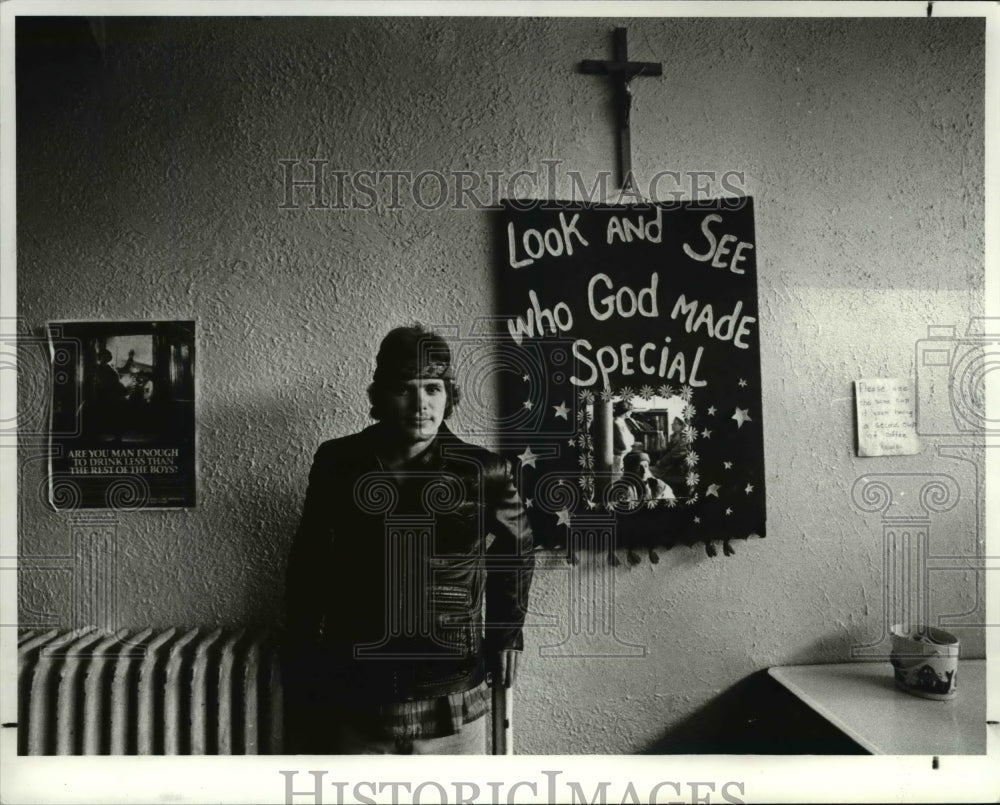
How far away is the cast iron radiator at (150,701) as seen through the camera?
1.22 metres

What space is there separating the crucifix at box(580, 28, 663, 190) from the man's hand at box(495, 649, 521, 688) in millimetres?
926

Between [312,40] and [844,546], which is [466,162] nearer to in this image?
[312,40]

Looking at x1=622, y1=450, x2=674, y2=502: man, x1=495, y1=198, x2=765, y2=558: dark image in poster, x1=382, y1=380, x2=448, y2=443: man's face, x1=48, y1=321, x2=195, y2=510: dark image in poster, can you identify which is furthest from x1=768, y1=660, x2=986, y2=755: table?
x1=48, y1=321, x2=195, y2=510: dark image in poster

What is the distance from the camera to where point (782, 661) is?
4.60ft

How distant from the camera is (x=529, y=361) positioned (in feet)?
4.49

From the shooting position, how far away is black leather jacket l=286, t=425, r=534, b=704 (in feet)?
4.24

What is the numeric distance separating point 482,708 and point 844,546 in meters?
0.78

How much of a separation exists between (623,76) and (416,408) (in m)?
0.76

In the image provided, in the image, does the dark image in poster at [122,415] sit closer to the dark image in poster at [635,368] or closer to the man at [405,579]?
the man at [405,579]

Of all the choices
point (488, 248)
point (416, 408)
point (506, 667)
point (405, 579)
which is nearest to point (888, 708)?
point (506, 667)

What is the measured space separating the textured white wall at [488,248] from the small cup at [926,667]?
9 centimetres

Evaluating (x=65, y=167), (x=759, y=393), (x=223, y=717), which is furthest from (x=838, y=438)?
(x=65, y=167)

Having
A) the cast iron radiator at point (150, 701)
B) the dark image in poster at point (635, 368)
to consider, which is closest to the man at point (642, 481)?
the dark image in poster at point (635, 368)

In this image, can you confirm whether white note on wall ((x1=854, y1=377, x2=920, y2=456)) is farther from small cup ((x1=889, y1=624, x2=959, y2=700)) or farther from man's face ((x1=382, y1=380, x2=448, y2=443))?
man's face ((x1=382, y1=380, x2=448, y2=443))
